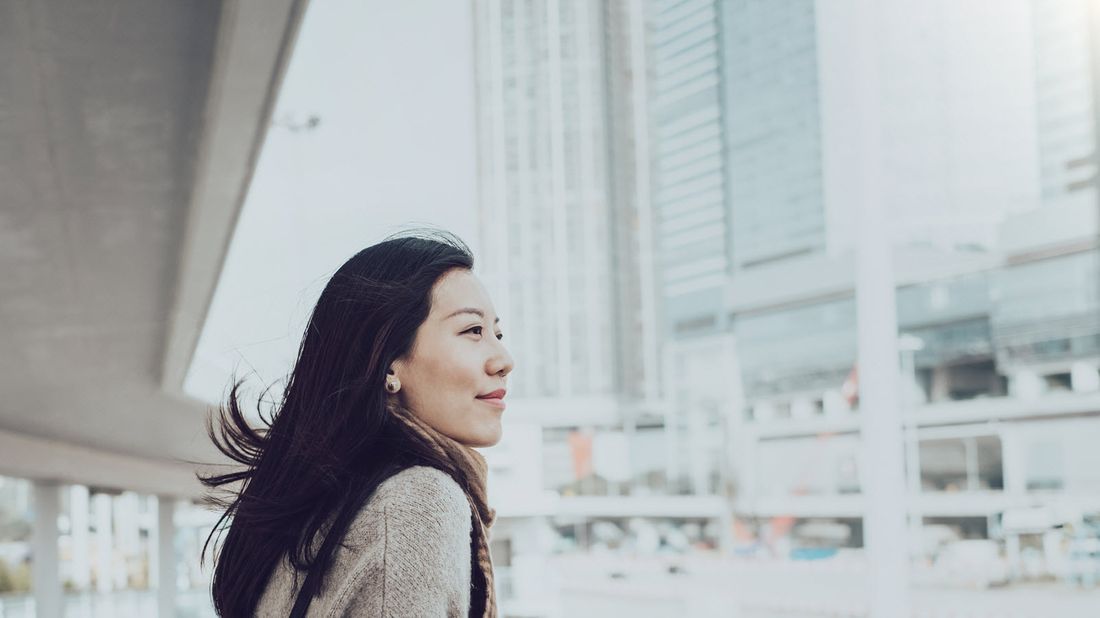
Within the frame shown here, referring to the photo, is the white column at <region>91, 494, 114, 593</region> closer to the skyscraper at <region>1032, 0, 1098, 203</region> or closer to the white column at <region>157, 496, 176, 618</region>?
the white column at <region>157, 496, 176, 618</region>

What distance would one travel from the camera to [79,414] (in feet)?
18.7

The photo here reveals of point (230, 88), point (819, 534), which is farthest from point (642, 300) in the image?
point (230, 88)

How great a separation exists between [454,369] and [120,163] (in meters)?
1.74

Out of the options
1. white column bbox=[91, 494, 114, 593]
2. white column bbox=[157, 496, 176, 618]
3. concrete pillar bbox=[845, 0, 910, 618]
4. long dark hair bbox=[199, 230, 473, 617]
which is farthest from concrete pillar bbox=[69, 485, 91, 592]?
long dark hair bbox=[199, 230, 473, 617]

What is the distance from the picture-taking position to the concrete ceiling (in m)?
1.71

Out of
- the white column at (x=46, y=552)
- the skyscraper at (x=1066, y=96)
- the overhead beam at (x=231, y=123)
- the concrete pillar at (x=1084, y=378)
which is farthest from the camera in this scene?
the skyscraper at (x=1066, y=96)

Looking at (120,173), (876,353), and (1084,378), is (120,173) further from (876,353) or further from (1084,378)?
(1084,378)

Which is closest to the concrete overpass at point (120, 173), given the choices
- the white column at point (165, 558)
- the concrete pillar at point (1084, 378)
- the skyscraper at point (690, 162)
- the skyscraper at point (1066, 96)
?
the white column at point (165, 558)

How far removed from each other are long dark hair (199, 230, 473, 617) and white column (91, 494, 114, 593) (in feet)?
49.4

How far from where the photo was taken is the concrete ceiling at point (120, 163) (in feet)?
5.63

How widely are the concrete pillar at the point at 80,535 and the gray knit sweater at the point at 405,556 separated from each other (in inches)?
501

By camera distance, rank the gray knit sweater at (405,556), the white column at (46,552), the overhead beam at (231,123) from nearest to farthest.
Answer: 1. the gray knit sweater at (405,556)
2. the overhead beam at (231,123)
3. the white column at (46,552)

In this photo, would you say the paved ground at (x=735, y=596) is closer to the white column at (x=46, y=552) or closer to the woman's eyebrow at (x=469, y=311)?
the white column at (x=46, y=552)

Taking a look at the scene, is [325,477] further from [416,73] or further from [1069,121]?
[1069,121]
